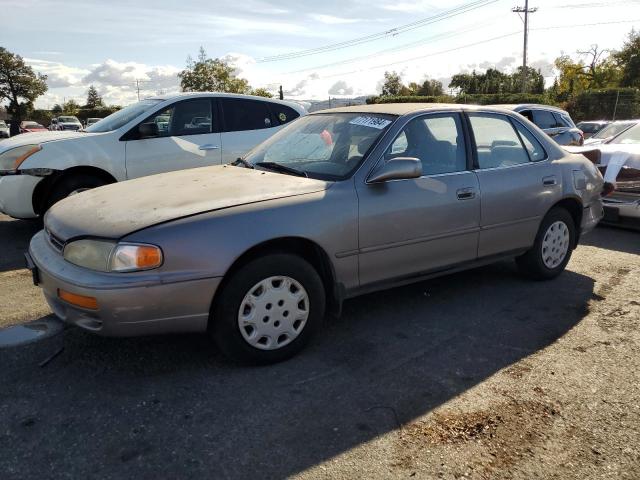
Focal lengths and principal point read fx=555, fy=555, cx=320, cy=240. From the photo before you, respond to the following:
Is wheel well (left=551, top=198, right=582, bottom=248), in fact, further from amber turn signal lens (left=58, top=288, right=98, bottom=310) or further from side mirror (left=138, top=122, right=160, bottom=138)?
side mirror (left=138, top=122, right=160, bottom=138)

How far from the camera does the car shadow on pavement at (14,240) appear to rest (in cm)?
550

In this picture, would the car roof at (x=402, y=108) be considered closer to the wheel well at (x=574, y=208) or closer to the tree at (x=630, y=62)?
the wheel well at (x=574, y=208)

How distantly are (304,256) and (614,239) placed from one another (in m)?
4.89

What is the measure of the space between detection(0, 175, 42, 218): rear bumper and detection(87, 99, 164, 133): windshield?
1031 millimetres

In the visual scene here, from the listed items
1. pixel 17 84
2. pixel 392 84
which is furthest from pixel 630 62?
pixel 17 84

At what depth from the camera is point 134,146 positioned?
6.57 meters

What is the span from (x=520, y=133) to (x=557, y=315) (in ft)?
5.20

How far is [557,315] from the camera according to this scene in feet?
13.9

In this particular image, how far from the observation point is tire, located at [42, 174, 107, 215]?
6160mm

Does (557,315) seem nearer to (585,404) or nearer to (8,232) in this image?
(585,404)

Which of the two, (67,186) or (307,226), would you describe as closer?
(307,226)

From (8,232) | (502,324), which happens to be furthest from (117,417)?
(8,232)

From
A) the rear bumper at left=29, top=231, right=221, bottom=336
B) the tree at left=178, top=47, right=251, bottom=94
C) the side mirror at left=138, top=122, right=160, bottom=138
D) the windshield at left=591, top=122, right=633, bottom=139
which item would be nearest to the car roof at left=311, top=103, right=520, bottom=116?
the rear bumper at left=29, top=231, right=221, bottom=336

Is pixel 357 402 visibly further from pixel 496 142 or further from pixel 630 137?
pixel 630 137
